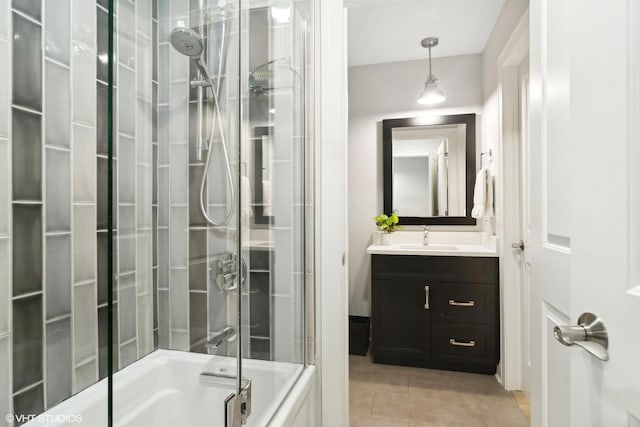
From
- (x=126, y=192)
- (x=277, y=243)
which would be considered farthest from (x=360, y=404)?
(x=126, y=192)

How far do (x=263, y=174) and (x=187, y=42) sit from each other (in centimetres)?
49

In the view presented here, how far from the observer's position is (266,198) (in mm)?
1262

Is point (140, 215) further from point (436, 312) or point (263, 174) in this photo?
point (436, 312)

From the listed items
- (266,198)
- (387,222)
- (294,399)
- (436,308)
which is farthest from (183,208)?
(387,222)

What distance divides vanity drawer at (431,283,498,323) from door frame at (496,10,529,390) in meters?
0.12

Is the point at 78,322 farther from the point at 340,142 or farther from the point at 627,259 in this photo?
the point at 627,259

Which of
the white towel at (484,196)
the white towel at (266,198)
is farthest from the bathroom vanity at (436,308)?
the white towel at (266,198)

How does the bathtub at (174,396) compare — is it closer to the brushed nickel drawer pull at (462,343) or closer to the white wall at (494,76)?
the brushed nickel drawer pull at (462,343)

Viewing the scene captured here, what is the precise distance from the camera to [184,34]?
94cm

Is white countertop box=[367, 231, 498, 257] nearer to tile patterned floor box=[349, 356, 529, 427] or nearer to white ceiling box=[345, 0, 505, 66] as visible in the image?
tile patterned floor box=[349, 356, 529, 427]

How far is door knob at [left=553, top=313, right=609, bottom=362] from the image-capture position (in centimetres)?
56

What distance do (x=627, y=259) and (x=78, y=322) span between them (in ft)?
4.74

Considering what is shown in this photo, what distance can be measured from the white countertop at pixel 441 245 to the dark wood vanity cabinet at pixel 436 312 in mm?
44

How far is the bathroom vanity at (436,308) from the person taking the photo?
243 centimetres
